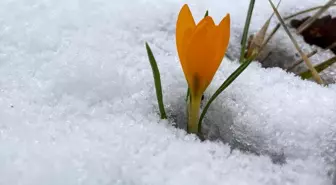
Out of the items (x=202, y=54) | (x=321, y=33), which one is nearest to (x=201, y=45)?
(x=202, y=54)

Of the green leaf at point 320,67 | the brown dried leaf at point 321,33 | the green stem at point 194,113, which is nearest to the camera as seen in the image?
the green stem at point 194,113

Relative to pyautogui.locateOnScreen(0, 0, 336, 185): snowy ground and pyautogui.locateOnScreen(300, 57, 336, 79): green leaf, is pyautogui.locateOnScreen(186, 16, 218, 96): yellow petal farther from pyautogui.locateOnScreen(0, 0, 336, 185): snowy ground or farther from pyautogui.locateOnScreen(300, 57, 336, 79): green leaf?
pyautogui.locateOnScreen(300, 57, 336, 79): green leaf

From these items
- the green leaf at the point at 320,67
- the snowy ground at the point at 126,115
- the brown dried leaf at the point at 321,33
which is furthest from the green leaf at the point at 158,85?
the brown dried leaf at the point at 321,33

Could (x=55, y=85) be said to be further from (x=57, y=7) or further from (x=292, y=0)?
(x=292, y=0)

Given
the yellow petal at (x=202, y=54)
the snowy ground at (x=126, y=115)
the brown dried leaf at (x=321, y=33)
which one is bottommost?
the snowy ground at (x=126, y=115)

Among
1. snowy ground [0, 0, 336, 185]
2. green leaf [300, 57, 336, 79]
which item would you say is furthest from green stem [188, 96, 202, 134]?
green leaf [300, 57, 336, 79]

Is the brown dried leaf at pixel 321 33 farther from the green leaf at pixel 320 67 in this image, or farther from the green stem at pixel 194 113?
the green stem at pixel 194 113

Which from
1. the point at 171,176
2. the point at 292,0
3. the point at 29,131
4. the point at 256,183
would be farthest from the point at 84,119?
the point at 292,0
